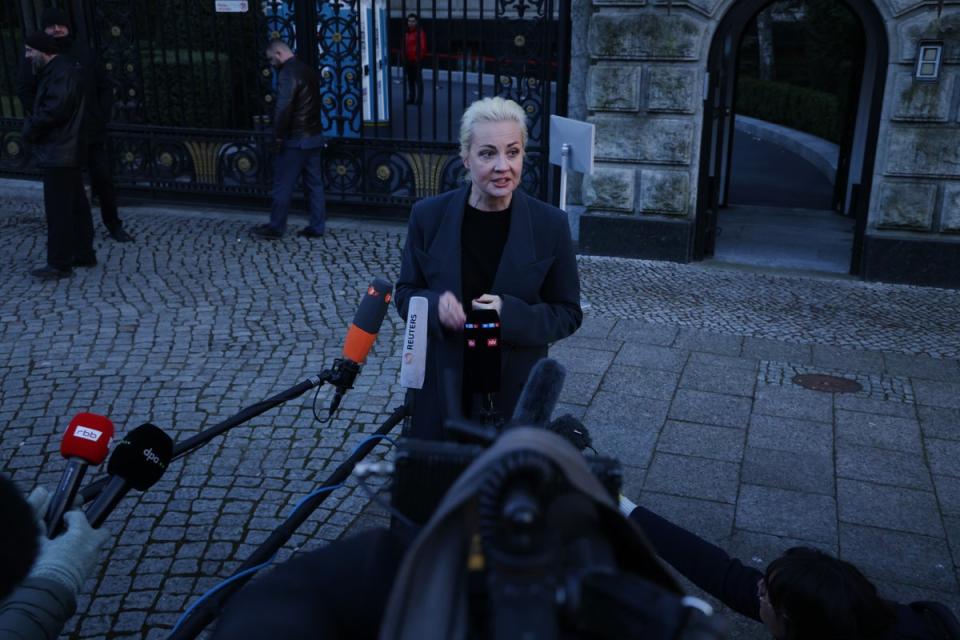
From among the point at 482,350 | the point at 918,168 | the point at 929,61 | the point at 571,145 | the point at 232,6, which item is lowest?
the point at 918,168

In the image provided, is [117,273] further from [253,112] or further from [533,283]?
[533,283]

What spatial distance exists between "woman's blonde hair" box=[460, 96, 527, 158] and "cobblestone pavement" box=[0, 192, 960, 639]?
208cm

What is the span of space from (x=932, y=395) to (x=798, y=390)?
0.84 m

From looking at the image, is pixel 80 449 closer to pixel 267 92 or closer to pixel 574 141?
pixel 574 141

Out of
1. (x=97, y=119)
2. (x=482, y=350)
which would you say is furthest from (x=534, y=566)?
(x=97, y=119)

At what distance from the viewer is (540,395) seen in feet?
6.75

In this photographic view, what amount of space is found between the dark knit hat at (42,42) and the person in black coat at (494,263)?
6.25 m

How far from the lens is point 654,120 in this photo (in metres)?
8.96

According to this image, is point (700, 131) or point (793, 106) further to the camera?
point (793, 106)

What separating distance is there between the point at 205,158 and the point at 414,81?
127 inches

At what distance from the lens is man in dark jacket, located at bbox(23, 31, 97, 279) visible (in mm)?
8023

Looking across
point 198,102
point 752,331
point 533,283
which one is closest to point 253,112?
point 198,102

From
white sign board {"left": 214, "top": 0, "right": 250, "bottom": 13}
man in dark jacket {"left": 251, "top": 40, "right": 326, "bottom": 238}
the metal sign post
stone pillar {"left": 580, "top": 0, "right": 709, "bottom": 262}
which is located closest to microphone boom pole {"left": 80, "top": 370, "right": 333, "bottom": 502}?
the metal sign post

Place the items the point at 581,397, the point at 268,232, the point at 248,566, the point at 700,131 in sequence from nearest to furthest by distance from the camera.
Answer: the point at 248,566, the point at 581,397, the point at 700,131, the point at 268,232
